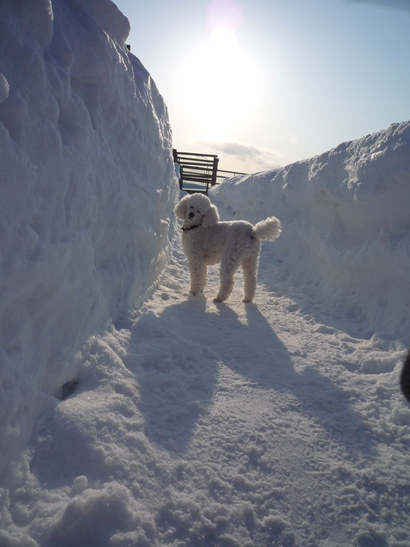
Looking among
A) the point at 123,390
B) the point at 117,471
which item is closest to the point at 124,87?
the point at 123,390

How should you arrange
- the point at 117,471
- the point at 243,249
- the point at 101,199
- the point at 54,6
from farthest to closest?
1. the point at 243,249
2. the point at 101,199
3. the point at 54,6
4. the point at 117,471

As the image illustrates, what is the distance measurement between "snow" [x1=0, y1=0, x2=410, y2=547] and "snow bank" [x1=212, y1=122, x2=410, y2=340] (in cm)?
4

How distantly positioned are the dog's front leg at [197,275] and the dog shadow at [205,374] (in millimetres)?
892

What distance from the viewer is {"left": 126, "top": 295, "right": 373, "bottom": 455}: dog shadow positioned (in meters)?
2.16

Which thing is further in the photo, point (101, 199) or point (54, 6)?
point (101, 199)

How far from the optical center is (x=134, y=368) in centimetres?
248

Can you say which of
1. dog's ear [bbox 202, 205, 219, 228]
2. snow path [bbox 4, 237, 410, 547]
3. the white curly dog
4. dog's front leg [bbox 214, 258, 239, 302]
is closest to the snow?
snow path [bbox 4, 237, 410, 547]

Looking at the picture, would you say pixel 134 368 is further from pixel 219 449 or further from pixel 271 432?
pixel 271 432

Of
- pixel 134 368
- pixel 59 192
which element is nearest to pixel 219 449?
pixel 134 368

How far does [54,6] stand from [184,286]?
11.3 ft

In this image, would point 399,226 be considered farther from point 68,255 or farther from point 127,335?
point 68,255

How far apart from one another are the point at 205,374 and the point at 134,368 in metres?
→ 0.57

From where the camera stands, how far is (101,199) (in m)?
2.83

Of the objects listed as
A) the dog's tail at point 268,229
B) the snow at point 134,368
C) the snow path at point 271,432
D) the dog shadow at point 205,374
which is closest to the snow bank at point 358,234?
the snow at point 134,368
